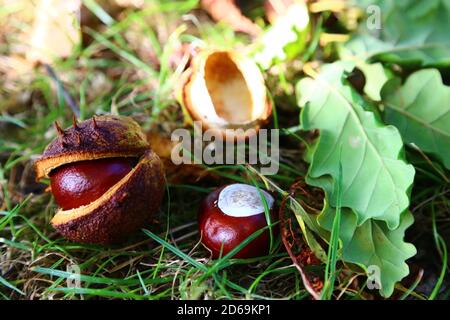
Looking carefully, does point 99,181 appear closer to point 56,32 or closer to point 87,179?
point 87,179

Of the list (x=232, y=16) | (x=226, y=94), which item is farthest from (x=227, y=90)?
(x=232, y=16)

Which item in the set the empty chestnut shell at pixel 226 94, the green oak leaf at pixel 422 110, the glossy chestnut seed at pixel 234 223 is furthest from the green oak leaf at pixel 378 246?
the empty chestnut shell at pixel 226 94

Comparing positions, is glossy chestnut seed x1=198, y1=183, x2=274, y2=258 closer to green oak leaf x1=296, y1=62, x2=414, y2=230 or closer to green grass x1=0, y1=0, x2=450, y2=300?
green grass x1=0, y1=0, x2=450, y2=300

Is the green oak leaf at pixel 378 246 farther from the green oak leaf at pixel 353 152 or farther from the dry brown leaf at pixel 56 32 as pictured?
the dry brown leaf at pixel 56 32

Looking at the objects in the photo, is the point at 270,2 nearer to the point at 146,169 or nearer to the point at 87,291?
the point at 146,169
